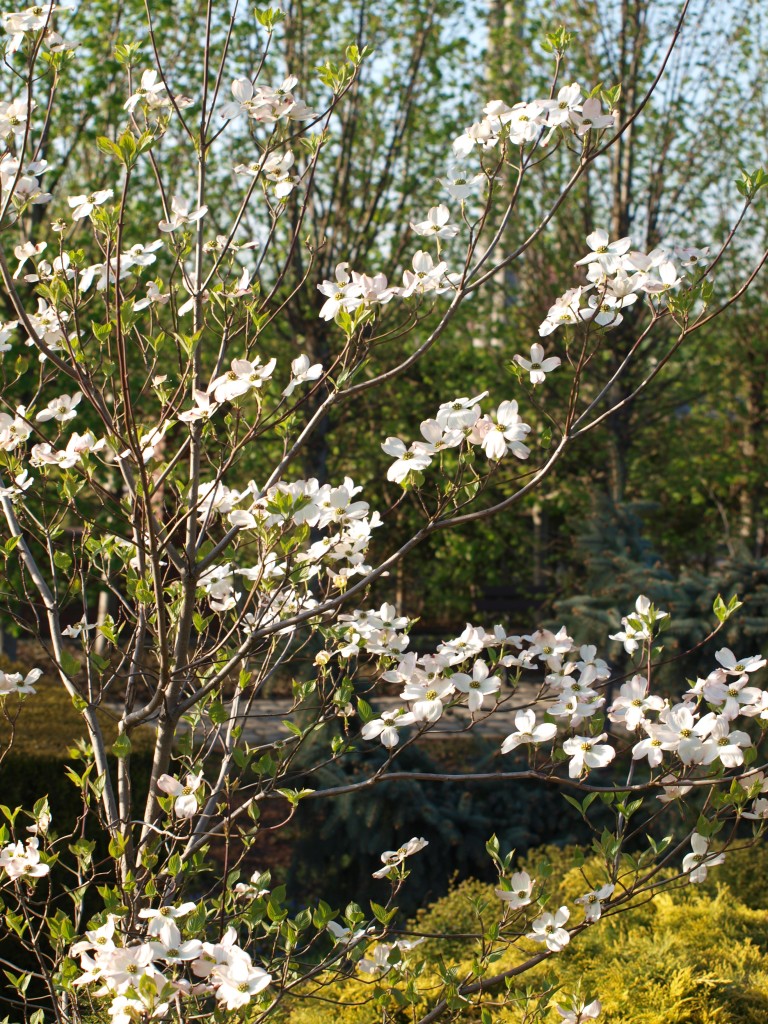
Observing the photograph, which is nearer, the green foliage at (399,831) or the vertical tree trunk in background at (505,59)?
the green foliage at (399,831)

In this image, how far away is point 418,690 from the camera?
77.2 inches

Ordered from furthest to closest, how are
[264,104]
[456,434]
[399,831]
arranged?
[399,831] → [264,104] → [456,434]

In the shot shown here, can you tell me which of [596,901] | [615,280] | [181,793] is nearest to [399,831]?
[596,901]

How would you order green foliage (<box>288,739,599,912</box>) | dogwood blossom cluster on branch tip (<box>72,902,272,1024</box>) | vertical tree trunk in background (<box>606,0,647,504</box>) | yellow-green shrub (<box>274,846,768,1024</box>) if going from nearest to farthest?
dogwood blossom cluster on branch tip (<box>72,902,272,1024</box>) → yellow-green shrub (<box>274,846,768,1024</box>) → green foliage (<box>288,739,599,912</box>) → vertical tree trunk in background (<box>606,0,647,504</box>)

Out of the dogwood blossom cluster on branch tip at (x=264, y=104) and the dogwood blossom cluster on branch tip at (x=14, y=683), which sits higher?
the dogwood blossom cluster on branch tip at (x=264, y=104)

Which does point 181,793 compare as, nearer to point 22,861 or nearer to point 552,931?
point 22,861

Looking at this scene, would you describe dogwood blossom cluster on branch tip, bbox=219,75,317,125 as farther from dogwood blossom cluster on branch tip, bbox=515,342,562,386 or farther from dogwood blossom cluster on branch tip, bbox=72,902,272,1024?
dogwood blossom cluster on branch tip, bbox=72,902,272,1024

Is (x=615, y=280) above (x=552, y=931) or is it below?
above

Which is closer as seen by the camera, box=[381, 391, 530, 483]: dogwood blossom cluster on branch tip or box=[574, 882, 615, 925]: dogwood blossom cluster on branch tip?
box=[381, 391, 530, 483]: dogwood blossom cluster on branch tip

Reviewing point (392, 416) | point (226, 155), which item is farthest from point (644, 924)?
point (392, 416)

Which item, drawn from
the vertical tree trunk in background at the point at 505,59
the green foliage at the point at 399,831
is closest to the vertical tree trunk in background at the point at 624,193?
the vertical tree trunk in background at the point at 505,59

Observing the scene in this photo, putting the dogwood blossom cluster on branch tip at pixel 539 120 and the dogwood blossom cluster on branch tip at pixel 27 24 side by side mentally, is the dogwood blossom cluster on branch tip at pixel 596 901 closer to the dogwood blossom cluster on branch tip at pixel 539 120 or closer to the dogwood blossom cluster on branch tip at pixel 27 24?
the dogwood blossom cluster on branch tip at pixel 539 120

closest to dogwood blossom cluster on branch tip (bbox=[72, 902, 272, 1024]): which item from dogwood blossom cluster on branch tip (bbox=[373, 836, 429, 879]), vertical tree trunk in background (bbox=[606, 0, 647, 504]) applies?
dogwood blossom cluster on branch tip (bbox=[373, 836, 429, 879])

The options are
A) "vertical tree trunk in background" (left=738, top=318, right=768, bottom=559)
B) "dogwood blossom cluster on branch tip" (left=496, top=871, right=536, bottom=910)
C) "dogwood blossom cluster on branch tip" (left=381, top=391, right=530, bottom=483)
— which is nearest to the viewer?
"dogwood blossom cluster on branch tip" (left=381, top=391, right=530, bottom=483)
